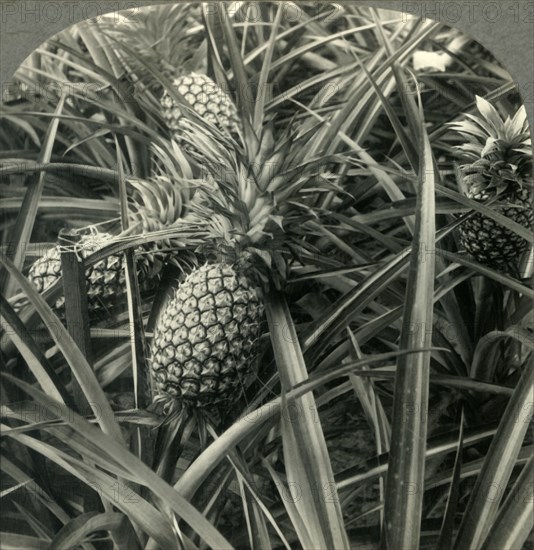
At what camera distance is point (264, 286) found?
0.61 m

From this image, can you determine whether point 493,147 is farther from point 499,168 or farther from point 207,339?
point 207,339

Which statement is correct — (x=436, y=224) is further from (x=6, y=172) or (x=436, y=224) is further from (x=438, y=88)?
(x=6, y=172)

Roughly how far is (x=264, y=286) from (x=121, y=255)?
0.14 m

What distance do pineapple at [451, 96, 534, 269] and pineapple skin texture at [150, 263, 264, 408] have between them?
0.79 feet

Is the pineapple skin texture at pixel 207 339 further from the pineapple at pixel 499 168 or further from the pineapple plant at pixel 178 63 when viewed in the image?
the pineapple at pixel 499 168

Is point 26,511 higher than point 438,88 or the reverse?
the reverse

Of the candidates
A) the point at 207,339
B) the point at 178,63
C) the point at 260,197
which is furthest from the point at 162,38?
the point at 207,339

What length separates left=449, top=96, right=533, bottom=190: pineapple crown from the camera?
2.09 feet

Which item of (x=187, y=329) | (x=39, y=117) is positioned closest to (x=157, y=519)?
(x=187, y=329)

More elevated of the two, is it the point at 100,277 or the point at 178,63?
the point at 178,63

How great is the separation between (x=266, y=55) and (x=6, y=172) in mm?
275

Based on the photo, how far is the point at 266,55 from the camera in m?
0.63

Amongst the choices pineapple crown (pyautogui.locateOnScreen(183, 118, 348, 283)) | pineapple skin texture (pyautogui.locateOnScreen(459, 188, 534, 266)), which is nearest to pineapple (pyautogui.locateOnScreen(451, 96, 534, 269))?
pineapple skin texture (pyautogui.locateOnScreen(459, 188, 534, 266))

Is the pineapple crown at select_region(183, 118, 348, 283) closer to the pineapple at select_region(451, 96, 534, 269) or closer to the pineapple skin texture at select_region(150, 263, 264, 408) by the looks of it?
the pineapple skin texture at select_region(150, 263, 264, 408)
